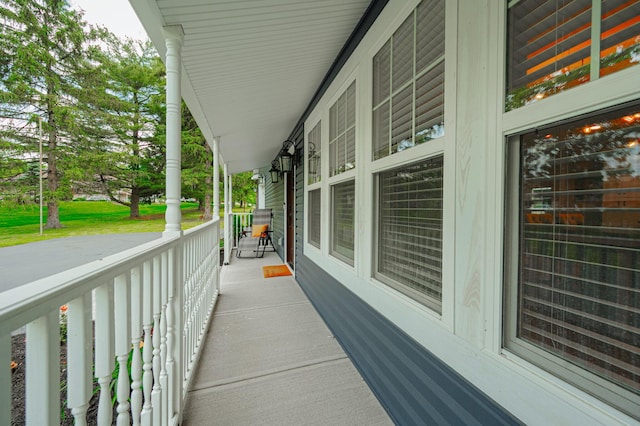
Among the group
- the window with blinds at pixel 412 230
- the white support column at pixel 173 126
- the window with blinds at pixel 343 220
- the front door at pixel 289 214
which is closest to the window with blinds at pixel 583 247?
the window with blinds at pixel 412 230

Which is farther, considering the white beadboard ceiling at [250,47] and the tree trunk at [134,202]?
the tree trunk at [134,202]

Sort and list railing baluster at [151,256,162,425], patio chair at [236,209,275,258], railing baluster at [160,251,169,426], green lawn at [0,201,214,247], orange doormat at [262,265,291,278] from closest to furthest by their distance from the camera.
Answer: railing baluster at [151,256,162,425] → railing baluster at [160,251,169,426] → orange doormat at [262,265,291,278] → patio chair at [236,209,275,258] → green lawn at [0,201,214,247]

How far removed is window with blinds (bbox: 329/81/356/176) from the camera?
2.34 metres

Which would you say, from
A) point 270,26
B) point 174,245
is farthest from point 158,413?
point 270,26

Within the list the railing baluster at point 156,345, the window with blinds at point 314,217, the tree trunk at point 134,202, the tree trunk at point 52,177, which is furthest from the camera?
the tree trunk at point 134,202

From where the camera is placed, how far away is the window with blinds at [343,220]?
2.46 m

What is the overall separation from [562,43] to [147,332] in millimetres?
1868

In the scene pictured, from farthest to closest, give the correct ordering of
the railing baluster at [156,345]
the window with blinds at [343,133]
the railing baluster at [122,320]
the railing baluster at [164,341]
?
1. the window with blinds at [343,133]
2. the railing baluster at [164,341]
3. the railing baluster at [156,345]
4. the railing baluster at [122,320]

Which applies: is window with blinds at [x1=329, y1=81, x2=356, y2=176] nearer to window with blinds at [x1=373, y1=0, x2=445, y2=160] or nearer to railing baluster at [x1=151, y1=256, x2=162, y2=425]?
window with blinds at [x1=373, y1=0, x2=445, y2=160]

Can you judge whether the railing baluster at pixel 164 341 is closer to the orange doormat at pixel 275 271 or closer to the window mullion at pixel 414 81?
the window mullion at pixel 414 81

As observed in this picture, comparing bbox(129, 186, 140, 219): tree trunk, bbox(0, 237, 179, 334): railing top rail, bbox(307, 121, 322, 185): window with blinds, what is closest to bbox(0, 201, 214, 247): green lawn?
bbox(129, 186, 140, 219): tree trunk

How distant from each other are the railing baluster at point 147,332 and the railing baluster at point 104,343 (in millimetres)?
314

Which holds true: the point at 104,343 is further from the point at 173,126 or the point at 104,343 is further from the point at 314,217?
the point at 314,217

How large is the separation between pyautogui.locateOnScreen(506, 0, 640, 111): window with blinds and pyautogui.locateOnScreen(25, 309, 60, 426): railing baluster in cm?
146
